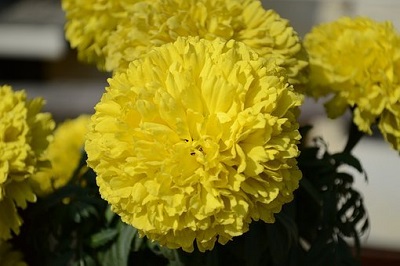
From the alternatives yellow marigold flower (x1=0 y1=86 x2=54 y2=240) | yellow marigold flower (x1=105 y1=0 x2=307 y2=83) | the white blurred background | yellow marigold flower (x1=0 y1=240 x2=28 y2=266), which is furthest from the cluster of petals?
the white blurred background

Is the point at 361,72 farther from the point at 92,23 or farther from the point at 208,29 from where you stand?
the point at 92,23

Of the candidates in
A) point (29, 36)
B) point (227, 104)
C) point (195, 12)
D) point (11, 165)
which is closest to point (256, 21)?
point (195, 12)

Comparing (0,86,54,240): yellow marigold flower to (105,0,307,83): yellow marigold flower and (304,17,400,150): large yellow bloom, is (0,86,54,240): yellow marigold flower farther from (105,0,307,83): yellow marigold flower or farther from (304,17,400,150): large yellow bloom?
(304,17,400,150): large yellow bloom

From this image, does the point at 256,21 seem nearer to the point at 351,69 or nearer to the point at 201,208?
the point at 351,69

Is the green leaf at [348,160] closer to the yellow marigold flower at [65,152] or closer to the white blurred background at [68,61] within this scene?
the yellow marigold flower at [65,152]

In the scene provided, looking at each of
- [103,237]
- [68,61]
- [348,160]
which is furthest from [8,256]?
[68,61]

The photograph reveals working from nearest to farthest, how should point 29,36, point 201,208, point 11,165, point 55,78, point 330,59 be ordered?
point 201,208 < point 11,165 < point 330,59 < point 29,36 < point 55,78
